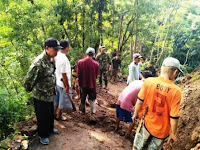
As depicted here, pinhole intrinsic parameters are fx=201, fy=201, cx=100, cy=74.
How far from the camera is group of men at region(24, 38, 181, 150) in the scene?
9.85 feet

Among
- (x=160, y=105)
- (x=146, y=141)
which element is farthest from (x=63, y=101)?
(x=160, y=105)

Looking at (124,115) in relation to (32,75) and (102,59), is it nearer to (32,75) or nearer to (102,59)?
(32,75)

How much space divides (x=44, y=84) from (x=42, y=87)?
0.23 ft

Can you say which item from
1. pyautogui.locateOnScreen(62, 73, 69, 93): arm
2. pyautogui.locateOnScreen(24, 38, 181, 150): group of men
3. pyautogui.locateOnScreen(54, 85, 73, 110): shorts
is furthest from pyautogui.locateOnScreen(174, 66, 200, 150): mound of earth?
pyautogui.locateOnScreen(62, 73, 69, 93): arm

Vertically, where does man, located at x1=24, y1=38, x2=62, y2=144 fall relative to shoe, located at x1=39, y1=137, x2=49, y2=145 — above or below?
above

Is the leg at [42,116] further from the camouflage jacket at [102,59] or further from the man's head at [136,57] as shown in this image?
the camouflage jacket at [102,59]

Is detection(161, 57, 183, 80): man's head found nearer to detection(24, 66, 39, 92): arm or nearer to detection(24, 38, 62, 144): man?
detection(24, 38, 62, 144): man

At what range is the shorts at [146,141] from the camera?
3238 mm

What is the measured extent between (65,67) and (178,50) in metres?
18.3

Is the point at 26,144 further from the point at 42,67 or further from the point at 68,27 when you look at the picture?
the point at 68,27

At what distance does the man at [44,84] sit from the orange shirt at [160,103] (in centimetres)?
182

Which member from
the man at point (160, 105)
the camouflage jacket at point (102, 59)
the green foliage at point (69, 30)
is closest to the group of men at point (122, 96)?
the man at point (160, 105)

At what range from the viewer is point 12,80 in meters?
5.83

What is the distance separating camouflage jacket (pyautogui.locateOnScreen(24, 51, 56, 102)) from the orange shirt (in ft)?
5.95
